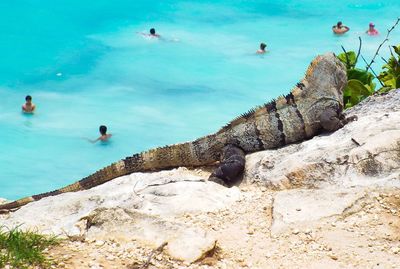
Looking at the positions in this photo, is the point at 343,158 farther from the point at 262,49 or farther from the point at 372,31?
the point at 372,31

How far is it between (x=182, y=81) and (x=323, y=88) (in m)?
7.29

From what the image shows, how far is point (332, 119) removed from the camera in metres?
5.22

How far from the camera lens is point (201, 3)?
16797 mm

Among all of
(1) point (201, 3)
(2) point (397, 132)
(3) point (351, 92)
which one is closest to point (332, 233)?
(2) point (397, 132)

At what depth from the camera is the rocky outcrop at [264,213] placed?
3.60m

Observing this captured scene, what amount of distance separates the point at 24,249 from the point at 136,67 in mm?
9964

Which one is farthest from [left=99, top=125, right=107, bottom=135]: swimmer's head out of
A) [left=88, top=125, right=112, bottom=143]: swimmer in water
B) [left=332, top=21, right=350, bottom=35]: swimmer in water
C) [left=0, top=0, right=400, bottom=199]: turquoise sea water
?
[left=332, top=21, right=350, bottom=35]: swimmer in water

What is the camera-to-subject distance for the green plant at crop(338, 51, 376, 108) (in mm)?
6609

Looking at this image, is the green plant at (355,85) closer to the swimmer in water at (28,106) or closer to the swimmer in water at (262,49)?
the swimmer in water at (28,106)

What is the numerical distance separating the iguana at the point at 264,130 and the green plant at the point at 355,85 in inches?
42.2

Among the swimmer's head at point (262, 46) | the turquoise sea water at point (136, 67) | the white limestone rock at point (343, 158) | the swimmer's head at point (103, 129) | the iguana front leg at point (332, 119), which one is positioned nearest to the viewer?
the white limestone rock at point (343, 158)

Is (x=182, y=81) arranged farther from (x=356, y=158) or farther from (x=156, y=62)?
(x=356, y=158)

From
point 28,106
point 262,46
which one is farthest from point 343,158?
point 262,46

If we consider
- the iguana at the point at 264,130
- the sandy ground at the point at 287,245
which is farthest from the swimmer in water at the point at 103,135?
the sandy ground at the point at 287,245
